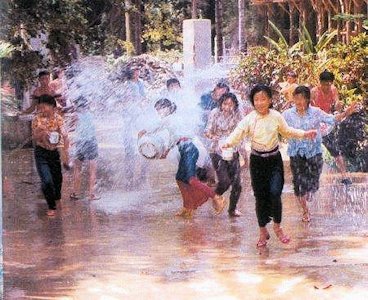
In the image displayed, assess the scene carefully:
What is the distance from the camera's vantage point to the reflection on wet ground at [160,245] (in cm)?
445

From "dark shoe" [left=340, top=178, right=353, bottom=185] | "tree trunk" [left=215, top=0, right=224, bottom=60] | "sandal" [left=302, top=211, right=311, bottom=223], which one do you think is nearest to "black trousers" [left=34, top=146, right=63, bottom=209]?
"tree trunk" [left=215, top=0, right=224, bottom=60]

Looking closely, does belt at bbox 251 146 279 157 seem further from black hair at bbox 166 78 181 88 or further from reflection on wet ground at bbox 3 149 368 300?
black hair at bbox 166 78 181 88

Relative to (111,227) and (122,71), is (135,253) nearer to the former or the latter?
(111,227)

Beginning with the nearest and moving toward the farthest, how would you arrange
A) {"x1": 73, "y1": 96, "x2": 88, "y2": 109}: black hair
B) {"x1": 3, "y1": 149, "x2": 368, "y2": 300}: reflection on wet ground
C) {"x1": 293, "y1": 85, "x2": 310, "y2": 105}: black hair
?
1. {"x1": 3, "y1": 149, "x2": 368, "y2": 300}: reflection on wet ground
2. {"x1": 73, "y1": 96, "x2": 88, "y2": 109}: black hair
3. {"x1": 293, "y1": 85, "x2": 310, "y2": 105}: black hair

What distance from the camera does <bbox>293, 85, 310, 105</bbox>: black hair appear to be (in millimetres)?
4801

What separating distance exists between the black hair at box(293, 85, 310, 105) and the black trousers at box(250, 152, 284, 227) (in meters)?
0.33

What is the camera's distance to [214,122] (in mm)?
4742

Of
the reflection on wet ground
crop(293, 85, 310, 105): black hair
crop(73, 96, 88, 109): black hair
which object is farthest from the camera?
crop(293, 85, 310, 105): black hair

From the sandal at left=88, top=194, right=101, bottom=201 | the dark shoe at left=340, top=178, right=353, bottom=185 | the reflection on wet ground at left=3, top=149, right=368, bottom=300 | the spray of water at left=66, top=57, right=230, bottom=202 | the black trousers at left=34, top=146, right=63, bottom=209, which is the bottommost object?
the reflection on wet ground at left=3, top=149, right=368, bottom=300

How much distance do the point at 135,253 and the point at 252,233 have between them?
1.92ft

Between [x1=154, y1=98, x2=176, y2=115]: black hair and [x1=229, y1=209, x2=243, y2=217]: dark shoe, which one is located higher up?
[x1=154, y1=98, x2=176, y2=115]: black hair

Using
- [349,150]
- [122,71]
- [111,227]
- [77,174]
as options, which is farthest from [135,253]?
[349,150]

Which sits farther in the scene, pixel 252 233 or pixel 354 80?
pixel 354 80

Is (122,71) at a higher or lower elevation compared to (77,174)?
higher
